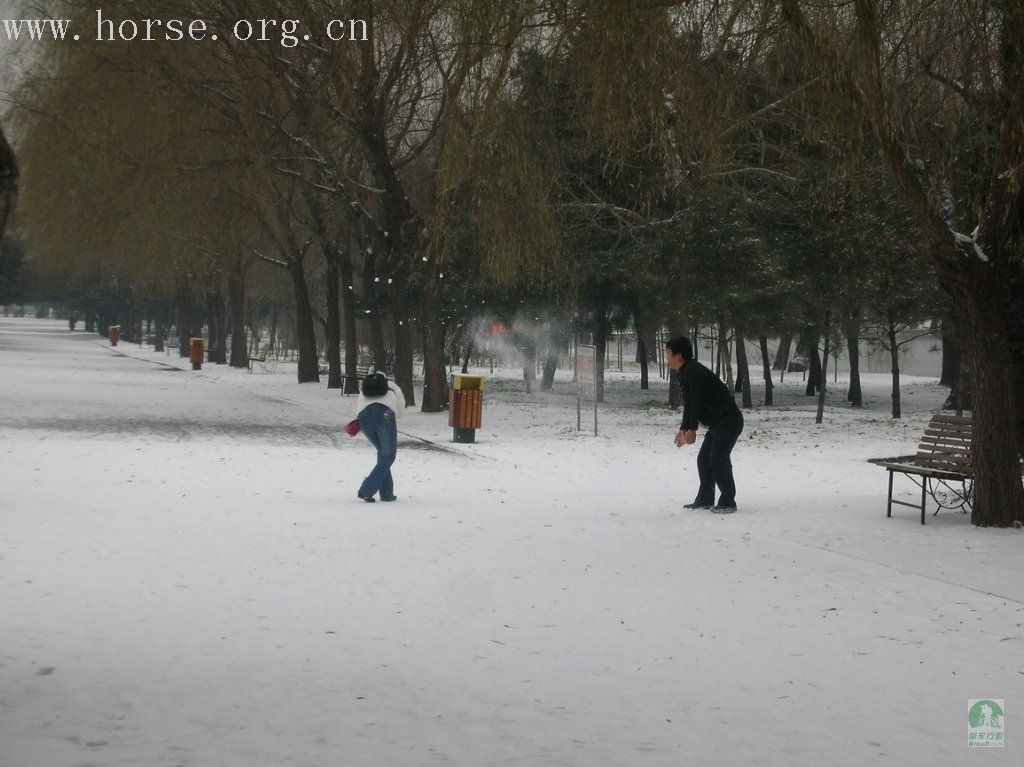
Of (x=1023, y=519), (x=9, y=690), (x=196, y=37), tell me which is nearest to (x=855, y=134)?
(x=1023, y=519)

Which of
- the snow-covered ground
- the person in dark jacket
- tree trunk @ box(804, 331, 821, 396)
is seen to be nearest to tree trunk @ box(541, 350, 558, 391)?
tree trunk @ box(804, 331, 821, 396)

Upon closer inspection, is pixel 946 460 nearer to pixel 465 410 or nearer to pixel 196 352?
pixel 465 410

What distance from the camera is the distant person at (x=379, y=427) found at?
42.1 feet

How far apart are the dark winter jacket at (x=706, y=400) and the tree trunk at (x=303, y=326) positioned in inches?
1045

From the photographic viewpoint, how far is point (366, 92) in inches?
922

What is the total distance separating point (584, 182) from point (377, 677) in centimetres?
2313

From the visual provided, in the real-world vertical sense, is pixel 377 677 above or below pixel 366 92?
below

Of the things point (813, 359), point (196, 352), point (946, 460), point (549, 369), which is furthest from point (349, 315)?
point (946, 460)

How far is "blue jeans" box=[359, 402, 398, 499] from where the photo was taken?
12812 mm

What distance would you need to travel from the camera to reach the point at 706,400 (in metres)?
12.5

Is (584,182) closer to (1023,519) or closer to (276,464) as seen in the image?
(276,464)

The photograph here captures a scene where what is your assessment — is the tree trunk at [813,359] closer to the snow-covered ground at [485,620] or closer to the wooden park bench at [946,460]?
the snow-covered ground at [485,620]

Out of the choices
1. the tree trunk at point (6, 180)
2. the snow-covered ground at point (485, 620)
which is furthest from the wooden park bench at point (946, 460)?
the tree trunk at point (6, 180)

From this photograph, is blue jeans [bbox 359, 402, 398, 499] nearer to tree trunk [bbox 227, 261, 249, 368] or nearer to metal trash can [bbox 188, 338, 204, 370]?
tree trunk [bbox 227, 261, 249, 368]
